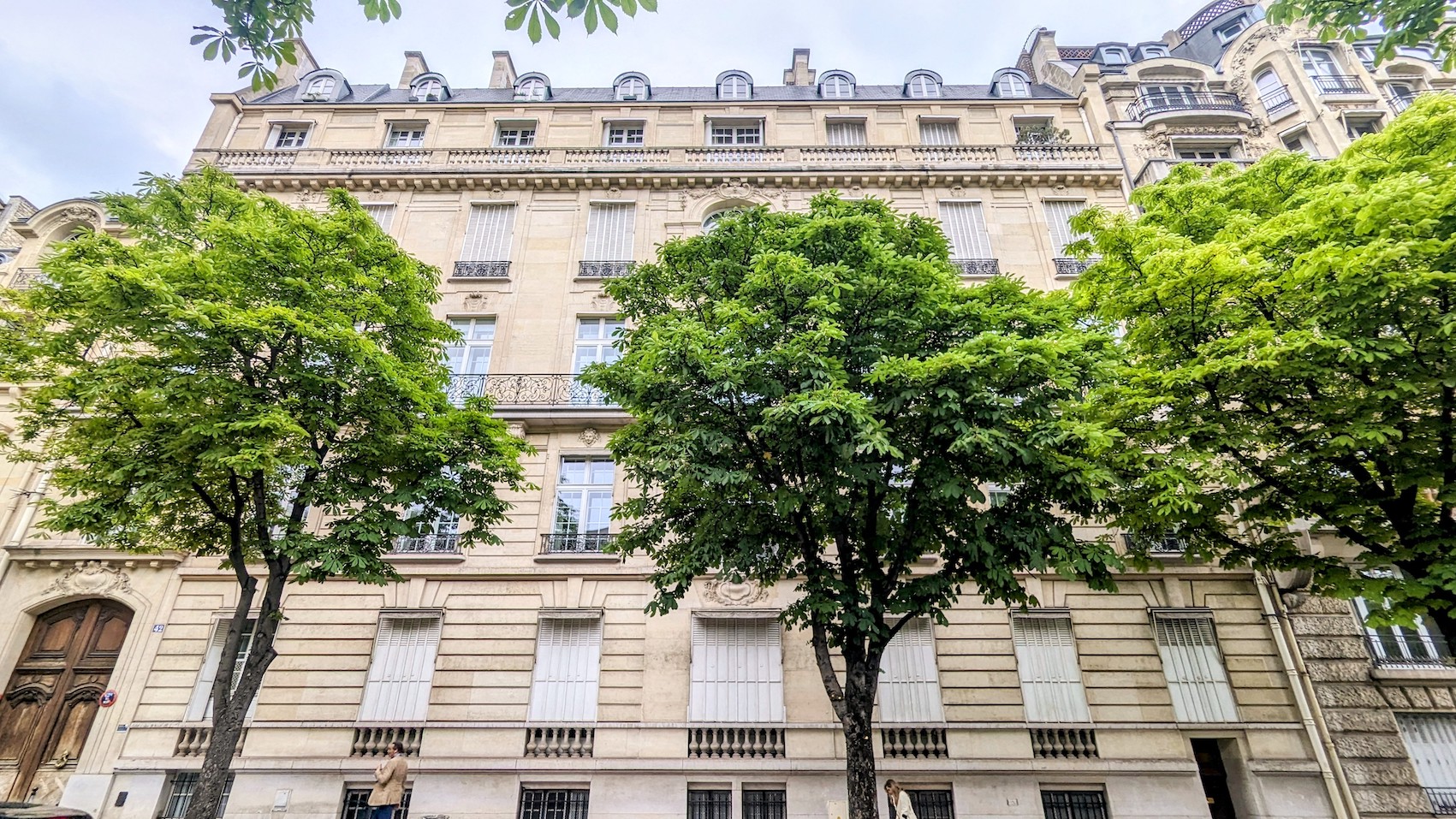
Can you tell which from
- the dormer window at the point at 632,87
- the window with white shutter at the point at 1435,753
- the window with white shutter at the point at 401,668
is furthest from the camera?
the dormer window at the point at 632,87

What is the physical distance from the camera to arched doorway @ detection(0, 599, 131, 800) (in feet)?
40.5

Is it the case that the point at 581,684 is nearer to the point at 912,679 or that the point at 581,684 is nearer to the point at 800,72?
the point at 912,679

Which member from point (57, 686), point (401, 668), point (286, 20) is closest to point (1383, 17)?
point (286, 20)

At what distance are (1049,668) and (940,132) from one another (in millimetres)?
14655

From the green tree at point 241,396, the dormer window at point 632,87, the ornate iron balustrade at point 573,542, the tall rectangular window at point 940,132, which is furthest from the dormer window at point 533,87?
the ornate iron balustrade at point 573,542

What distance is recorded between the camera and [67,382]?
26.4 ft

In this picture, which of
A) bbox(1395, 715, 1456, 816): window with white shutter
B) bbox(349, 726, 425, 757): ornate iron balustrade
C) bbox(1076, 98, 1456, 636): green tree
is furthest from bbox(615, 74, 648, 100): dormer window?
bbox(1395, 715, 1456, 816): window with white shutter

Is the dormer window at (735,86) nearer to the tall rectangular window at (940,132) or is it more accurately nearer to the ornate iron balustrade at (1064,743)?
the tall rectangular window at (940,132)

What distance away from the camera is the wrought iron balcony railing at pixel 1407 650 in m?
12.1

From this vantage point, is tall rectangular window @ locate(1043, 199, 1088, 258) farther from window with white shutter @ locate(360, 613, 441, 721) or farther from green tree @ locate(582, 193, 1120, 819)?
window with white shutter @ locate(360, 613, 441, 721)

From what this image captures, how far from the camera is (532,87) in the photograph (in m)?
20.8

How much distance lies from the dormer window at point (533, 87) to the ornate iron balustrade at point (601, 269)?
24.8 ft

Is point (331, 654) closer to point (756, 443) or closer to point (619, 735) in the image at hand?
point (619, 735)

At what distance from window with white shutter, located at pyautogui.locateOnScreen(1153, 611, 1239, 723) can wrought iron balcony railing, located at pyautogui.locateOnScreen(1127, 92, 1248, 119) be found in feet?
43.6
